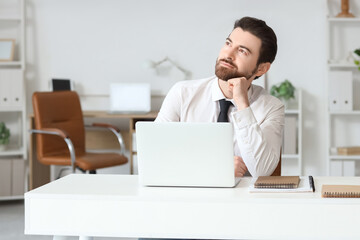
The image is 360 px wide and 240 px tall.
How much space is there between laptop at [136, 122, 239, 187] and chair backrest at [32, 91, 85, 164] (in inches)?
→ 114

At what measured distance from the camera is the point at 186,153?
6.00 ft

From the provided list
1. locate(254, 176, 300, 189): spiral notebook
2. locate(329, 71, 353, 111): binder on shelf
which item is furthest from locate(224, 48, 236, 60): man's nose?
locate(329, 71, 353, 111): binder on shelf

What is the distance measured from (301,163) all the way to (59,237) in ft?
12.6

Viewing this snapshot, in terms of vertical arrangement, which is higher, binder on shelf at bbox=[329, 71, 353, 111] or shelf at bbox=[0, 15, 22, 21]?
shelf at bbox=[0, 15, 22, 21]

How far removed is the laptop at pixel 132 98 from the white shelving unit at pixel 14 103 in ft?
2.61


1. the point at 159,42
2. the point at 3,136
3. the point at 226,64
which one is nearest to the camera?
the point at 226,64

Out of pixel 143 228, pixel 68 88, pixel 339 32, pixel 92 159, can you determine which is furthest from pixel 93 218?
pixel 339 32

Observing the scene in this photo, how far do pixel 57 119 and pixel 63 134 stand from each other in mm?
371

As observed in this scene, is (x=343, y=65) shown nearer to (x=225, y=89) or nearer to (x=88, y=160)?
(x=88, y=160)

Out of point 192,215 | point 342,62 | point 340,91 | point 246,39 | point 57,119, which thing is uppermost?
point 342,62

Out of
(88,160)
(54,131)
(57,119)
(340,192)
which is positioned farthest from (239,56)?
(57,119)

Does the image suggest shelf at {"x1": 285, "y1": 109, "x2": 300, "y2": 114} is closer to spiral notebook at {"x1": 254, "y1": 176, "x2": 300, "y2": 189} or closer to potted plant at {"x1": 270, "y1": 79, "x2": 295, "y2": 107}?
potted plant at {"x1": 270, "y1": 79, "x2": 295, "y2": 107}

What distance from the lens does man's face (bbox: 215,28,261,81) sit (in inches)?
96.2

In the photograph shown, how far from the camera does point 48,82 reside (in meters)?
Result: 5.40
